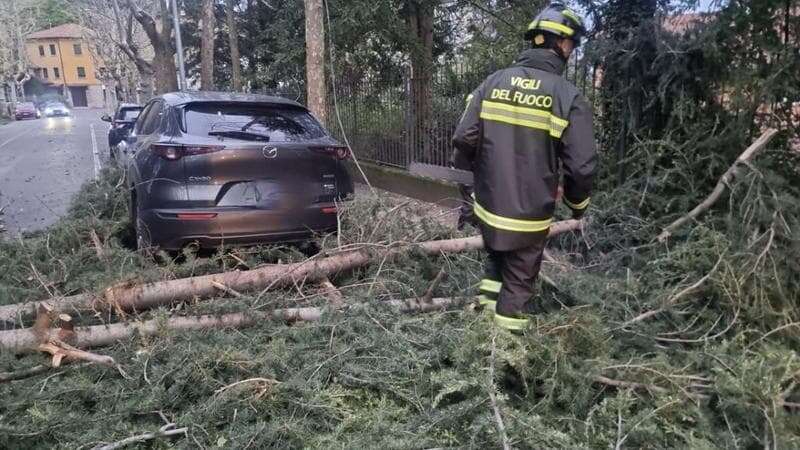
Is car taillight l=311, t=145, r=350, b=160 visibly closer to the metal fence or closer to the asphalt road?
the metal fence

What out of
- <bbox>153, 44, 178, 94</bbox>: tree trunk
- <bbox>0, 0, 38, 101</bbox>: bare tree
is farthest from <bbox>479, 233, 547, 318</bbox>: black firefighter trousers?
<bbox>0, 0, 38, 101</bbox>: bare tree

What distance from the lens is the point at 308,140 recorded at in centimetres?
507

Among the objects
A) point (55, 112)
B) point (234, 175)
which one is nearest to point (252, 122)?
point (234, 175)

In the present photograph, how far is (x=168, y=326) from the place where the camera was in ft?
11.5

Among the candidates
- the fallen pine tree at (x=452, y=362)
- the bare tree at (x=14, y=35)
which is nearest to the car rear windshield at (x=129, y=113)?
the fallen pine tree at (x=452, y=362)

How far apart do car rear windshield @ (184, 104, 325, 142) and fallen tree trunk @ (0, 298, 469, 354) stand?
5.71 feet

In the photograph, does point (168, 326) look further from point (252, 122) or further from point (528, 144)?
point (528, 144)

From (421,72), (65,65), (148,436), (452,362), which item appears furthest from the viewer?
(65,65)

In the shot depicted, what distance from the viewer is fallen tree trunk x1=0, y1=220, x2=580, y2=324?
12.1 ft

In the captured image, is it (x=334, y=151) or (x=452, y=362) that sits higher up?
(x=334, y=151)

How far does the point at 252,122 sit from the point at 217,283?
165cm

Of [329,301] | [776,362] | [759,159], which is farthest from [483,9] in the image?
[776,362]

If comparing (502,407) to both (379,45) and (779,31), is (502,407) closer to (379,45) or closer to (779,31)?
(779,31)

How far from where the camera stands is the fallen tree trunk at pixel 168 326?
3324 mm
